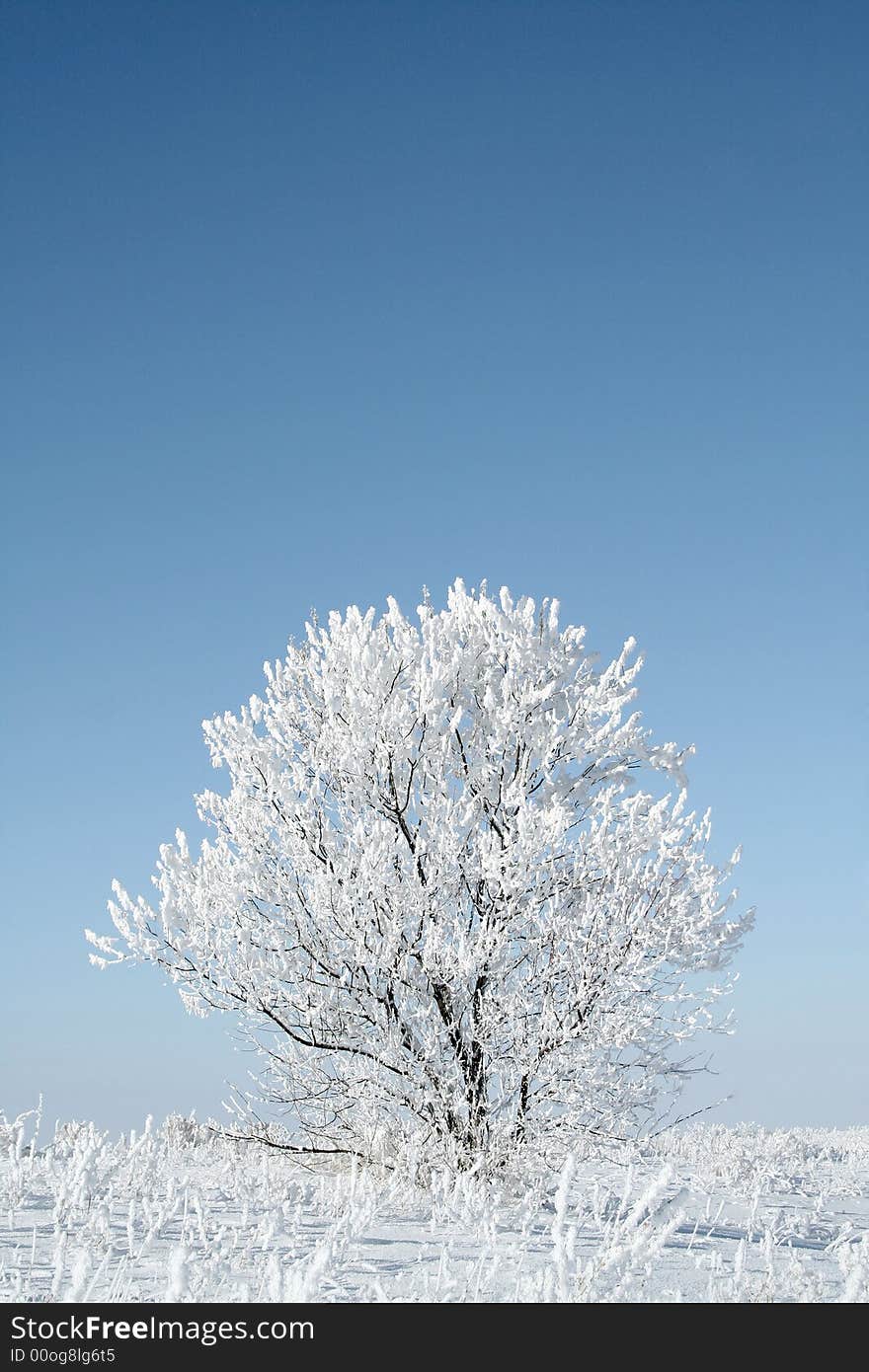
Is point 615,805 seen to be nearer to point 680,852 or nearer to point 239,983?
point 680,852

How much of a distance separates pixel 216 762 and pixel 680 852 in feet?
15.8

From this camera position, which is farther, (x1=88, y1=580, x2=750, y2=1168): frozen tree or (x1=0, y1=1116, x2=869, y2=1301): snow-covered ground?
(x1=88, y1=580, x2=750, y2=1168): frozen tree

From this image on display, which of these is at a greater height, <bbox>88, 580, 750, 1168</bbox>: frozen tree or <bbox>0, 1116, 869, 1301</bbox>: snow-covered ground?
<bbox>88, 580, 750, 1168</bbox>: frozen tree

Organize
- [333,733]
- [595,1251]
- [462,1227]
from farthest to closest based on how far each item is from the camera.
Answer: [333,733] → [462,1227] → [595,1251]

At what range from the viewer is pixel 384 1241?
16.7 feet

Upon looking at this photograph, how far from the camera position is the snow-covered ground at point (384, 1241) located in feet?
12.5

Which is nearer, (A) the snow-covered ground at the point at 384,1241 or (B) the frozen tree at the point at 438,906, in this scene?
(A) the snow-covered ground at the point at 384,1241

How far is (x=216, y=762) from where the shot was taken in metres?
10.4

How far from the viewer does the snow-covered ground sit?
12.5ft

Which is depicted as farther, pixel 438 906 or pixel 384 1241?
pixel 438 906

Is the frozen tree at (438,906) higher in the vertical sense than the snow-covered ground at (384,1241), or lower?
higher
